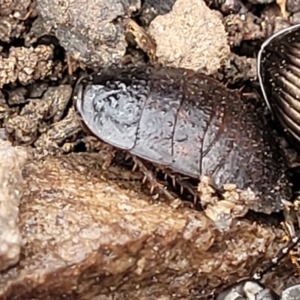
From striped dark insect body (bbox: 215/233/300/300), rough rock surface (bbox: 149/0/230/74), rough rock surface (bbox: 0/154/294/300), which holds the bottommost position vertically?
striped dark insect body (bbox: 215/233/300/300)

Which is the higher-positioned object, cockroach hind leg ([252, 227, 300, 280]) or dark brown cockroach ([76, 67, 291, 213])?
dark brown cockroach ([76, 67, 291, 213])

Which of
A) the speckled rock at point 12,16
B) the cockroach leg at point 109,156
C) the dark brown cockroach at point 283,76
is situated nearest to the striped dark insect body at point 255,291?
the dark brown cockroach at point 283,76

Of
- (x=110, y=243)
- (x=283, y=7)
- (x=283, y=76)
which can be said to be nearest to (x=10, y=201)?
(x=110, y=243)

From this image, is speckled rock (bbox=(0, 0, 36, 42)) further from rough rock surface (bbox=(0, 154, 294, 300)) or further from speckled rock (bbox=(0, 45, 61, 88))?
rough rock surface (bbox=(0, 154, 294, 300))

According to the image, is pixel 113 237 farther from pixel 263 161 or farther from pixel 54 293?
pixel 263 161

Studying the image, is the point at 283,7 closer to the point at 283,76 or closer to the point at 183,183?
the point at 283,76

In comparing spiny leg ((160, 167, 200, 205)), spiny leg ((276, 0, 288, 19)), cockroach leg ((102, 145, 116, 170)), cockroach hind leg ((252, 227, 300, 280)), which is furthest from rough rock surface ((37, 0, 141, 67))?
cockroach hind leg ((252, 227, 300, 280))

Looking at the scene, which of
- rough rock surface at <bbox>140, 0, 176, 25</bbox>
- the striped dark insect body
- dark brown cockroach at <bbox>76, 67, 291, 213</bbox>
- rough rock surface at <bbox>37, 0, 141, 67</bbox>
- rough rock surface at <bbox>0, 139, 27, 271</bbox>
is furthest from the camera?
rough rock surface at <bbox>140, 0, 176, 25</bbox>
